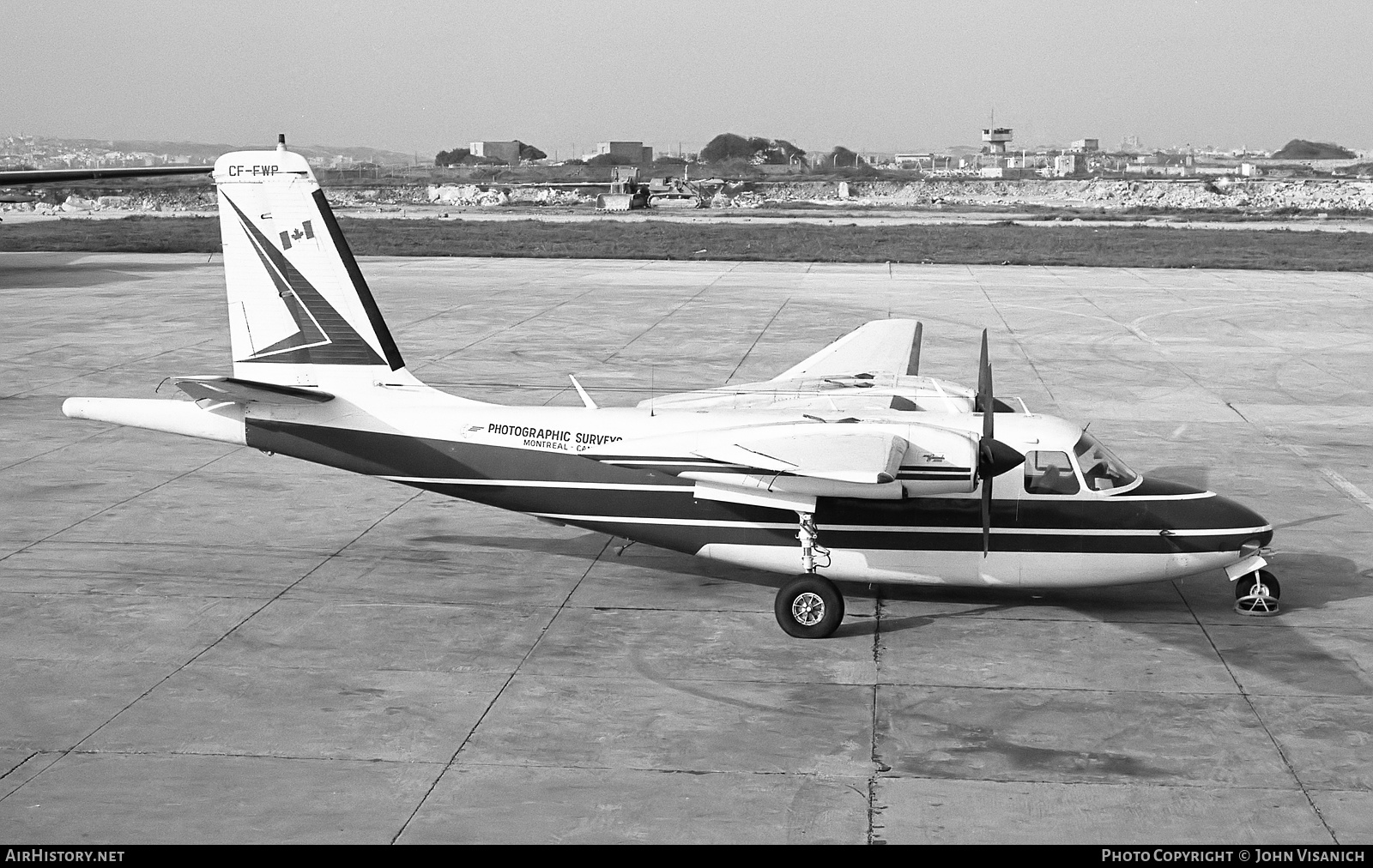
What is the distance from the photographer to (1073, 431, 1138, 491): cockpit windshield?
15.0 m

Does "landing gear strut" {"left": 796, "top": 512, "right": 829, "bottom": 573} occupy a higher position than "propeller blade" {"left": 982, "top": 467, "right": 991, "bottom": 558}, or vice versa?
"propeller blade" {"left": 982, "top": 467, "right": 991, "bottom": 558}

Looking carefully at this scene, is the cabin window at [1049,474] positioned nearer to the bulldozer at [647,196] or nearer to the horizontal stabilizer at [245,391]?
the horizontal stabilizer at [245,391]

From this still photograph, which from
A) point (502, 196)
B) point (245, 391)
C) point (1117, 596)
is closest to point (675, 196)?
point (502, 196)

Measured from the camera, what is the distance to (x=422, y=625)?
14.8 meters

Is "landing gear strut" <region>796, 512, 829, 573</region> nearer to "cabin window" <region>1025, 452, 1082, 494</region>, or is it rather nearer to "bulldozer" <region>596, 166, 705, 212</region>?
"cabin window" <region>1025, 452, 1082, 494</region>

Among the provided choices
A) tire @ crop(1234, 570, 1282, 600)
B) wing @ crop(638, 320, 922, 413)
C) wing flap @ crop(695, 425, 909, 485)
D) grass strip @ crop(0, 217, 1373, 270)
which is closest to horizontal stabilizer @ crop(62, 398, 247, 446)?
wing @ crop(638, 320, 922, 413)

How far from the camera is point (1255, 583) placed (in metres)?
15.2

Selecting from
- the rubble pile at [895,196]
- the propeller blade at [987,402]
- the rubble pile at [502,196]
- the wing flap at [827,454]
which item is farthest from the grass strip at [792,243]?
the rubble pile at [502,196]

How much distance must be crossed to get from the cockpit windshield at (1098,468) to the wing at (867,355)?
3799mm

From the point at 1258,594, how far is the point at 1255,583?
0.44 ft

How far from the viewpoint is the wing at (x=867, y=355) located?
1864cm

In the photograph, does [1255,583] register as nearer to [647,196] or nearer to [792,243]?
[792,243]

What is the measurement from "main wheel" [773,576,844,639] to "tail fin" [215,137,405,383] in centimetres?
602
